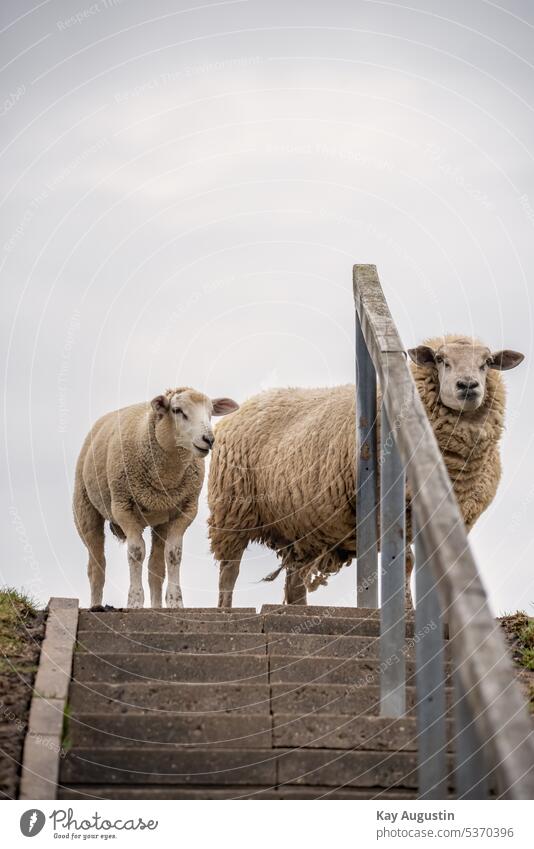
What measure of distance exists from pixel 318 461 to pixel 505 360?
6.08 feet

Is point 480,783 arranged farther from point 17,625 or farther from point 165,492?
point 165,492

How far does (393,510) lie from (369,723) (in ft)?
3.23

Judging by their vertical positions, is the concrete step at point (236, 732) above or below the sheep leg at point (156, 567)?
below

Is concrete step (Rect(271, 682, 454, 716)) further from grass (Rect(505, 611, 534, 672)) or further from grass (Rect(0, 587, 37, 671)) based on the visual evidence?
grass (Rect(0, 587, 37, 671))

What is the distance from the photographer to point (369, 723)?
186 inches

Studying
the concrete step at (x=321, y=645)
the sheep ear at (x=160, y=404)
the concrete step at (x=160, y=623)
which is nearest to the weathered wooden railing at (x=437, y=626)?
the concrete step at (x=321, y=645)

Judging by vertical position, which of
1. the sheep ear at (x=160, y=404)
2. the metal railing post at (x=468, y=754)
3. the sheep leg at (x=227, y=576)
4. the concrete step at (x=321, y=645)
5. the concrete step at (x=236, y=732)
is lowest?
the metal railing post at (x=468, y=754)

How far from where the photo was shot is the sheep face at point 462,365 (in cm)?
800

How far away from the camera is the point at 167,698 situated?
4.92 metres

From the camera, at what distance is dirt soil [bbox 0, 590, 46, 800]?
4312mm

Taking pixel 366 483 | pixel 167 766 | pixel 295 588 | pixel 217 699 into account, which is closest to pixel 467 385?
pixel 366 483

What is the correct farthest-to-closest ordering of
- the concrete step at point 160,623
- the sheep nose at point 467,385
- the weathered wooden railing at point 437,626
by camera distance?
1. the sheep nose at point 467,385
2. the concrete step at point 160,623
3. the weathered wooden railing at point 437,626

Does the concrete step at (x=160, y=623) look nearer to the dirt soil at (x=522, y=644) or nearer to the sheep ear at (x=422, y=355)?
the dirt soil at (x=522, y=644)

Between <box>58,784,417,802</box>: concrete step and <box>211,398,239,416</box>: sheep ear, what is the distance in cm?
501
